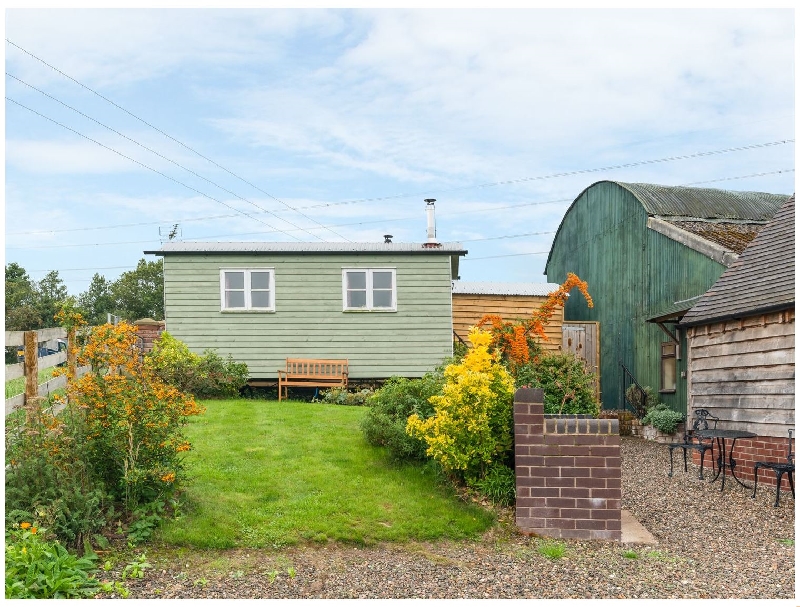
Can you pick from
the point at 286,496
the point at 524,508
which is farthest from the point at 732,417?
the point at 286,496

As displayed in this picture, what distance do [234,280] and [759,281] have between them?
11332mm

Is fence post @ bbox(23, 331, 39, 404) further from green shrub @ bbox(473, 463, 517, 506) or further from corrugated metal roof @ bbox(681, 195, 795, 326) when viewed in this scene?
corrugated metal roof @ bbox(681, 195, 795, 326)

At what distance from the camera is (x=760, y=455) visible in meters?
10.9

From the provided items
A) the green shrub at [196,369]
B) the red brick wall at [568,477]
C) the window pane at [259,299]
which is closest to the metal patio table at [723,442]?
the red brick wall at [568,477]

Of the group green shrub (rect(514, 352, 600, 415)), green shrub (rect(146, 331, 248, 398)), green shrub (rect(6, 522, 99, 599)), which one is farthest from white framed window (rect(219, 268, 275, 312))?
green shrub (rect(6, 522, 99, 599))

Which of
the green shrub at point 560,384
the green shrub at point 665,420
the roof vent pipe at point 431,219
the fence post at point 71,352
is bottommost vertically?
the green shrub at point 665,420

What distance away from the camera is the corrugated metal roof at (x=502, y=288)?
19.2 metres

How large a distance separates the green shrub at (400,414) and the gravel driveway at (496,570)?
169 cm

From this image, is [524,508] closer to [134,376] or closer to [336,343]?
[134,376]

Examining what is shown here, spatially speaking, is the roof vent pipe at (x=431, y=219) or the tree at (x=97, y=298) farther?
the tree at (x=97, y=298)

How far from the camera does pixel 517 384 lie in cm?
873

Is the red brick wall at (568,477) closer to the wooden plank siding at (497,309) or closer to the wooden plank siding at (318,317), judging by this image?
the wooden plank siding at (318,317)

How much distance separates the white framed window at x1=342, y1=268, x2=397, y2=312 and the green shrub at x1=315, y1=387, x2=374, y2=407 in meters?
2.16

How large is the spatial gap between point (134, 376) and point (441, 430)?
10.5 ft
